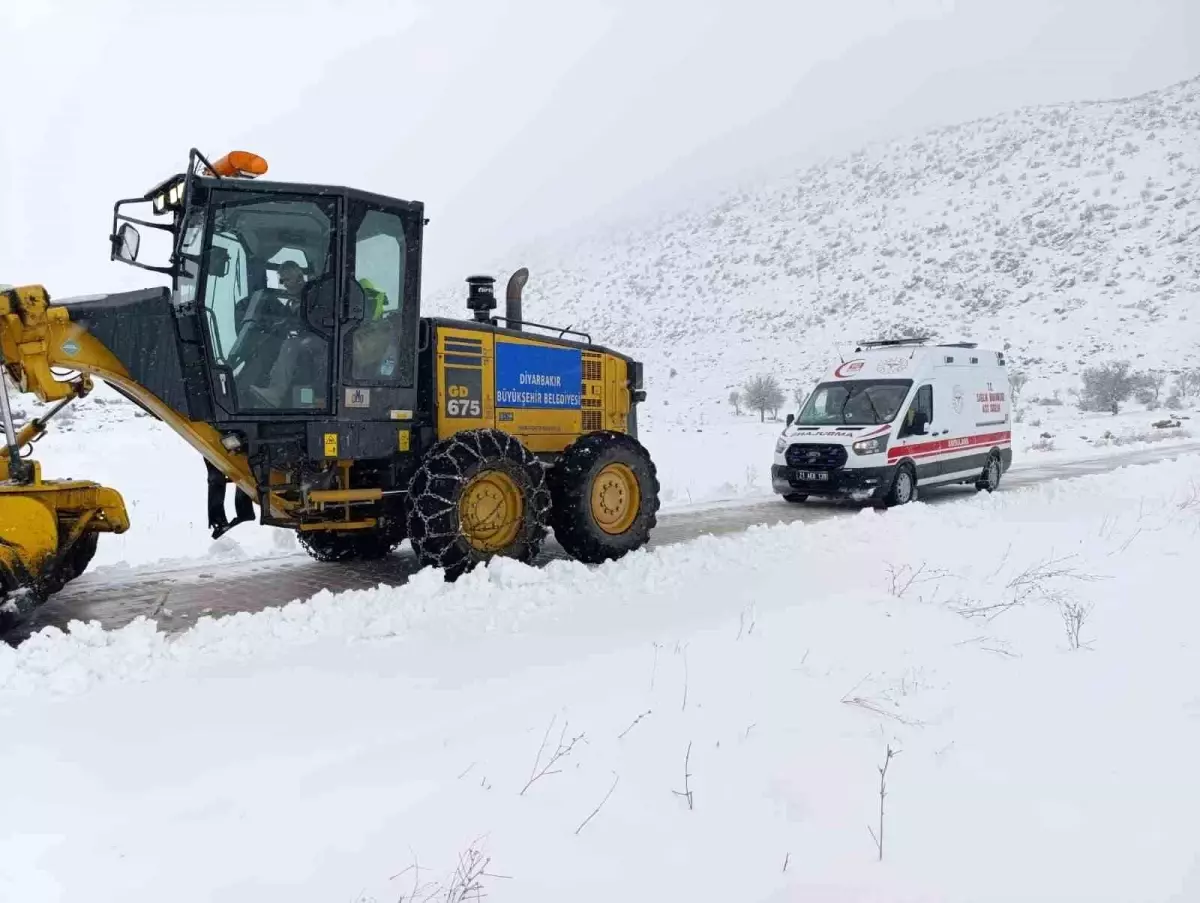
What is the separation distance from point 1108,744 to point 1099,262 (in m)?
45.1

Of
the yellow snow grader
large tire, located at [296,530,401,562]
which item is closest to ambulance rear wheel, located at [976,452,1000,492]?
the yellow snow grader

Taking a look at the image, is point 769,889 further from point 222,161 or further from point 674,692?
point 222,161

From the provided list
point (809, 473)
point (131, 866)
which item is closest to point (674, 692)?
point (131, 866)

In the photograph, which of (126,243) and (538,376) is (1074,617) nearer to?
(538,376)

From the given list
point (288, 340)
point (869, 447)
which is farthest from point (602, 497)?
point (869, 447)

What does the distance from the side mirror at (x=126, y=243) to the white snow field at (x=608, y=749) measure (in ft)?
9.06

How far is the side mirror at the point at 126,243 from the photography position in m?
5.84

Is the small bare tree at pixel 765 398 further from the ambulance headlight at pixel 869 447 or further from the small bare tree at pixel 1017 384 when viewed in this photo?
the ambulance headlight at pixel 869 447

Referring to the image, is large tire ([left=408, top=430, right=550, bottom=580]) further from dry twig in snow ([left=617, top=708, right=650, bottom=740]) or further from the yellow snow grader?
dry twig in snow ([left=617, top=708, right=650, bottom=740])

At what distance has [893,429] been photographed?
38.0ft

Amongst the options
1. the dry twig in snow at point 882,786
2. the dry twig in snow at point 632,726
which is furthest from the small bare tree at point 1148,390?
the dry twig in snow at point 632,726

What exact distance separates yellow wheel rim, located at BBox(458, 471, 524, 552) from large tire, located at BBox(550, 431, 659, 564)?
0.59 m

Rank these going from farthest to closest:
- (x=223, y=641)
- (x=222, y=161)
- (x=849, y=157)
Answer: (x=849, y=157) < (x=222, y=161) < (x=223, y=641)

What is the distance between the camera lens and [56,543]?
521 centimetres
